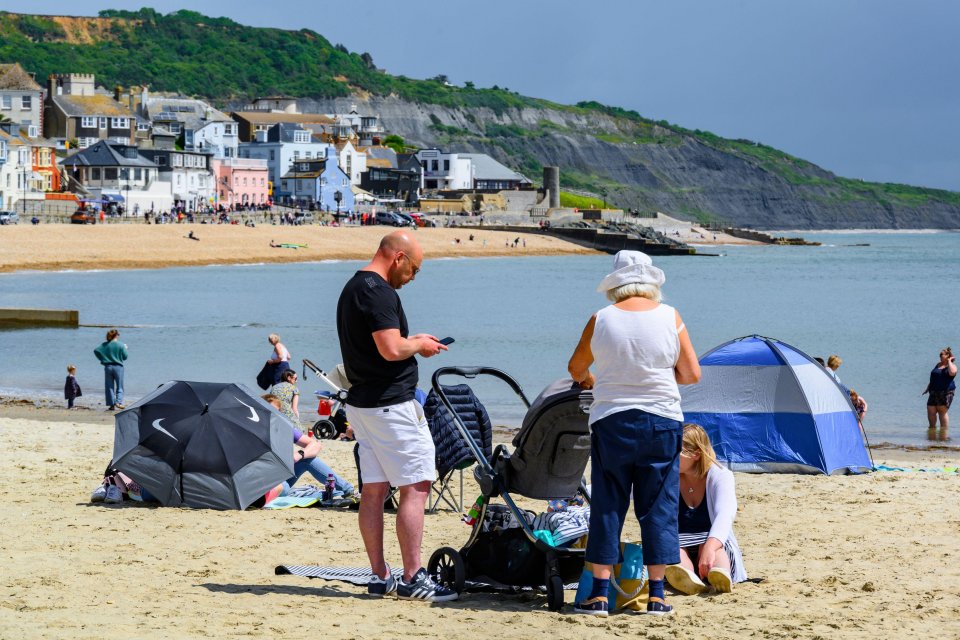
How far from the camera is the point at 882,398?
2441 cm

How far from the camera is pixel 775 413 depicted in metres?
13.4

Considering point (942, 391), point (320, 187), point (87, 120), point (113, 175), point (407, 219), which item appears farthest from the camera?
point (320, 187)

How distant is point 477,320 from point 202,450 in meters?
36.9

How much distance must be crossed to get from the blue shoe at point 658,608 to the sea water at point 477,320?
488 inches

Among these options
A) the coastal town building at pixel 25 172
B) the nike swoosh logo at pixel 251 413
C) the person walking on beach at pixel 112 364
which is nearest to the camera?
the nike swoosh logo at pixel 251 413

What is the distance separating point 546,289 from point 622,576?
62093 mm

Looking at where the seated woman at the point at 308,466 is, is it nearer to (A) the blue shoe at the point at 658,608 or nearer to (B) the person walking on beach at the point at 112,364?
(A) the blue shoe at the point at 658,608

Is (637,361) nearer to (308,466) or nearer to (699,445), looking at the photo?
(699,445)

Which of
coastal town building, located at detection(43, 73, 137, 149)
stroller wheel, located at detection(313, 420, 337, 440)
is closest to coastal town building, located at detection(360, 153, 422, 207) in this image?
coastal town building, located at detection(43, 73, 137, 149)

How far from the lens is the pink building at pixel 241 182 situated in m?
124

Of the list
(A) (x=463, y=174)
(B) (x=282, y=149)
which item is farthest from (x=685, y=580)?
(A) (x=463, y=174)

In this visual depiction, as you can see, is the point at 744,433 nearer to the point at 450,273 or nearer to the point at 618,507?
the point at 618,507

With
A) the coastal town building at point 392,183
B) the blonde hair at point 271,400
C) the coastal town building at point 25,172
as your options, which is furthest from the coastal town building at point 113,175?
Result: the blonde hair at point 271,400

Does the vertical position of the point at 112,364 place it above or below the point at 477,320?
above
